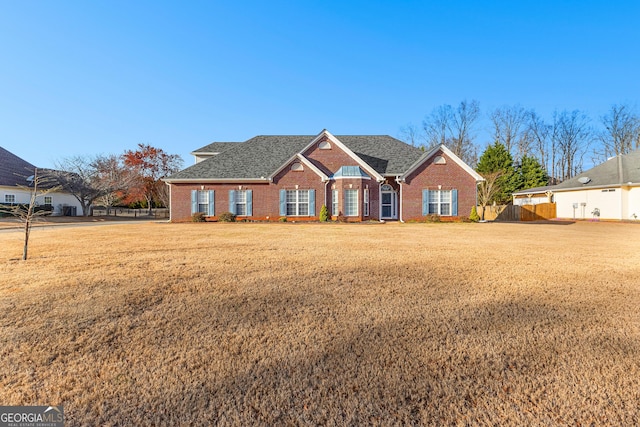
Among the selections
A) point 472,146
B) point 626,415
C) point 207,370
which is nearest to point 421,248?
point 626,415

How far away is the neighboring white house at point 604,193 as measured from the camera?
76.6 feet

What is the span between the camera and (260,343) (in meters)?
3.26

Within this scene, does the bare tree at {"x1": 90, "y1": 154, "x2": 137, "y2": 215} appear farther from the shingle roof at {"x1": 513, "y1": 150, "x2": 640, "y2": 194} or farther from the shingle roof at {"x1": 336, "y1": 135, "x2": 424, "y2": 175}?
the shingle roof at {"x1": 513, "y1": 150, "x2": 640, "y2": 194}

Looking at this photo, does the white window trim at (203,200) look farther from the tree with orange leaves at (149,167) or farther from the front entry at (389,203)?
the tree with orange leaves at (149,167)

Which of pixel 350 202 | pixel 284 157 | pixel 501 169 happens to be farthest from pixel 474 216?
pixel 501 169

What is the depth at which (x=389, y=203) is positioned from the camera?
910 inches

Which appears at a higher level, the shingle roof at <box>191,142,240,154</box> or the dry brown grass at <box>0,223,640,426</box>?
the shingle roof at <box>191,142,240,154</box>

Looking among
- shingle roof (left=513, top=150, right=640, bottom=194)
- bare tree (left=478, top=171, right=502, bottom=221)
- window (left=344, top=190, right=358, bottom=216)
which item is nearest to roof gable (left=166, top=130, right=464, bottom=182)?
window (left=344, top=190, right=358, bottom=216)

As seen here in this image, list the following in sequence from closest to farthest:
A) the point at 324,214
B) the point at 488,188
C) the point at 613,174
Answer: the point at 324,214, the point at 613,174, the point at 488,188

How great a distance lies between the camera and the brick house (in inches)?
847

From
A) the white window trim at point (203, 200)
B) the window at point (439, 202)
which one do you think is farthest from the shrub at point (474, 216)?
the white window trim at point (203, 200)

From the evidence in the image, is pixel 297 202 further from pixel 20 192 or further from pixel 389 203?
pixel 20 192

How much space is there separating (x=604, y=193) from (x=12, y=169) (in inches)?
2100

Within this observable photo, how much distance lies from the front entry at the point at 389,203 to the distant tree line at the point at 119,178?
2170 centimetres
